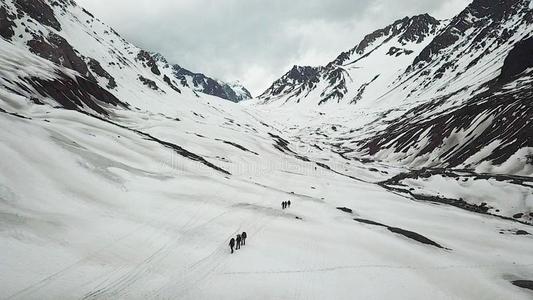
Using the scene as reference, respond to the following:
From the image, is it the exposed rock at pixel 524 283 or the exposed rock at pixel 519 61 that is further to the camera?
the exposed rock at pixel 519 61

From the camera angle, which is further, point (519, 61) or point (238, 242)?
point (519, 61)

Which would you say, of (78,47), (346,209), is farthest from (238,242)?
(78,47)

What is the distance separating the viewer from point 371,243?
26.4 m

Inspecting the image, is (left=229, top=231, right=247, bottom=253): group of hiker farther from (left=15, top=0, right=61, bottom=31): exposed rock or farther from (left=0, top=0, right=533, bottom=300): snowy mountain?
(left=15, top=0, right=61, bottom=31): exposed rock

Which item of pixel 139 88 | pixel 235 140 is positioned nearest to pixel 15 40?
pixel 139 88

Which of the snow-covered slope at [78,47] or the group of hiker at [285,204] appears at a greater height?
the snow-covered slope at [78,47]

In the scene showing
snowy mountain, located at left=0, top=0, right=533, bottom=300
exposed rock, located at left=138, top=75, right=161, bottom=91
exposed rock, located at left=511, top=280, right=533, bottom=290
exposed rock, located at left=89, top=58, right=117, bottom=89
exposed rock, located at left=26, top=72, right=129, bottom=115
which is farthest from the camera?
exposed rock, located at left=138, top=75, right=161, bottom=91

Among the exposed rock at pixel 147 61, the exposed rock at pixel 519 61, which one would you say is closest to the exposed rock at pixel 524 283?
the exposed rock at pixel 519 61

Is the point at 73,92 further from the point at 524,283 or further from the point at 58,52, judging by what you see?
the point at 524,283

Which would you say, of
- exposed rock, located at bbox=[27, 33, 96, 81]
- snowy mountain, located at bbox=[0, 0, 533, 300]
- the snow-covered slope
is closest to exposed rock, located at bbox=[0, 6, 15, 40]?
the snow-covered slope

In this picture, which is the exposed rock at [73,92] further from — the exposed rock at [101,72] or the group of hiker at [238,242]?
the group of hiker at [238,242]

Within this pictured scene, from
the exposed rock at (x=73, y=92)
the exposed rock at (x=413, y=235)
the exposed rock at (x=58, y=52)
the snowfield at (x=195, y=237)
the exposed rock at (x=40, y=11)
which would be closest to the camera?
the snowfield at (x=195, y=237)

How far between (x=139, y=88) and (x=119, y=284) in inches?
5410

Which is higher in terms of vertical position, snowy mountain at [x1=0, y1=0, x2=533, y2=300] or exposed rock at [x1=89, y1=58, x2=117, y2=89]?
exposed rock at [x1=89, y1=58, x2=117, y2=89]
